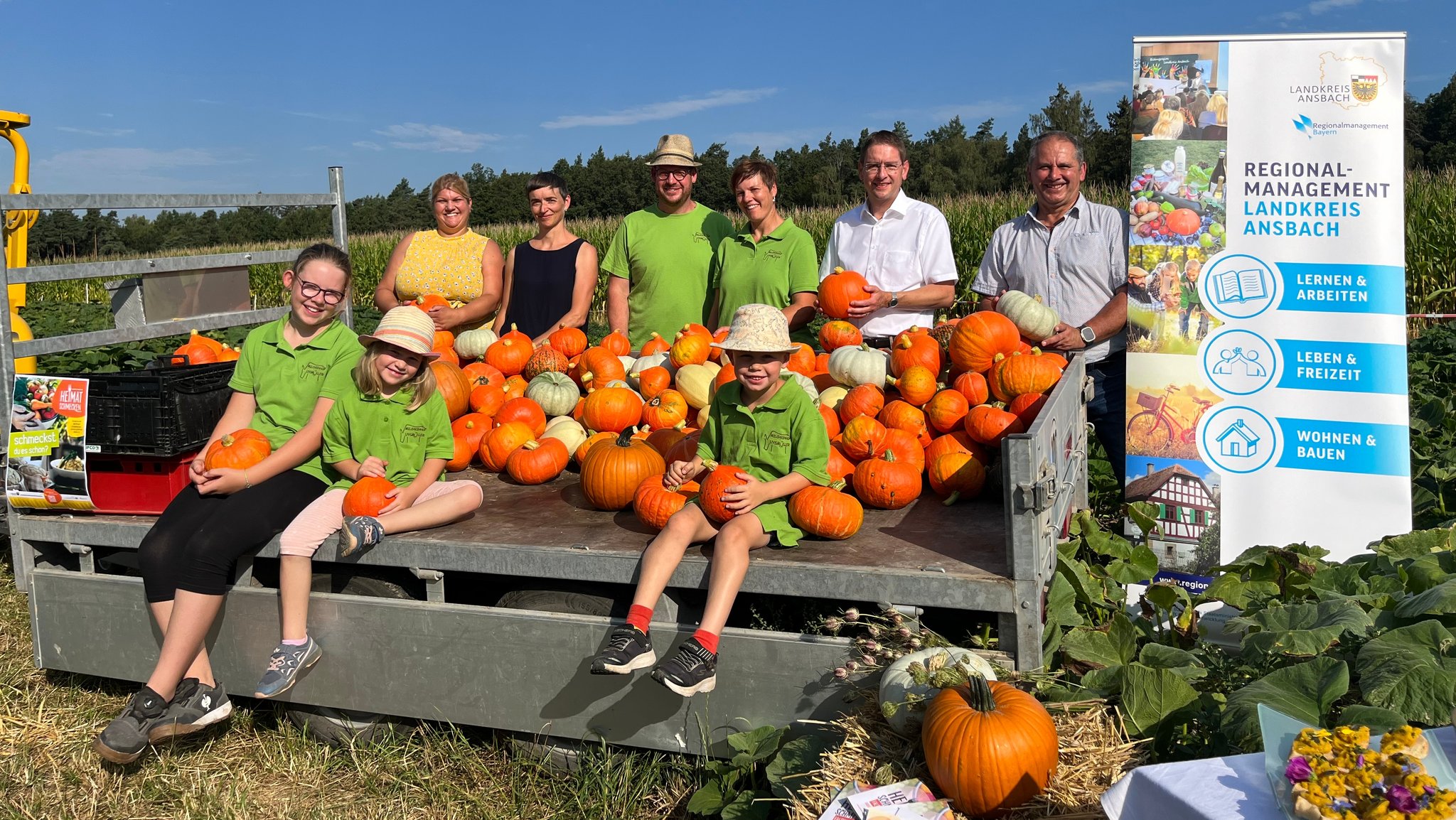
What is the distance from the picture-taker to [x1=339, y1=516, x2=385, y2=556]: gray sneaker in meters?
3.66

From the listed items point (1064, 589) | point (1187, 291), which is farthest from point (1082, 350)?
point (1064, 589)

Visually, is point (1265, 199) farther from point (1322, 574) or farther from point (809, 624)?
point (809, 624)

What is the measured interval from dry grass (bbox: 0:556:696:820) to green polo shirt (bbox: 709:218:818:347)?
2651 mm

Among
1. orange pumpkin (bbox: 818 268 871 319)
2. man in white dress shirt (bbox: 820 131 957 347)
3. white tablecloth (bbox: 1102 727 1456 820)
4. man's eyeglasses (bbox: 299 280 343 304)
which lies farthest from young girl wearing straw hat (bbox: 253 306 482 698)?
white tablecloth (bbox: 1102 727 1456 820)

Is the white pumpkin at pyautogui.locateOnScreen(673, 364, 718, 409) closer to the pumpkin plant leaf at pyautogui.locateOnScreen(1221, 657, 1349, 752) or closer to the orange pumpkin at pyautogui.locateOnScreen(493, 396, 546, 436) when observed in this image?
the orange pumpkin at pyautogui.locateOnScreen(493, 396, 546, 436)

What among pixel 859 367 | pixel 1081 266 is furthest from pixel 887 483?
pixel 1081 266

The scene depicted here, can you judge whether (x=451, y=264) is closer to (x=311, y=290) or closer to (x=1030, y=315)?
(x=311, y=290)

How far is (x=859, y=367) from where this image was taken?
483cm

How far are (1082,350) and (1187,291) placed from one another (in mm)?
525

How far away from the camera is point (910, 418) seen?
4.38m

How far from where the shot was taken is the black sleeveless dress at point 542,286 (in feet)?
20.4

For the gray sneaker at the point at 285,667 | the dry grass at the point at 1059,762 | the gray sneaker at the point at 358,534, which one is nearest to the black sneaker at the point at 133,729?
the gray sneaker at the point at 285,667

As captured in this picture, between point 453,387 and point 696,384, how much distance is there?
4.01 ft

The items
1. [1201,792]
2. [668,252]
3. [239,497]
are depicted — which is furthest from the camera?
[668,252]
